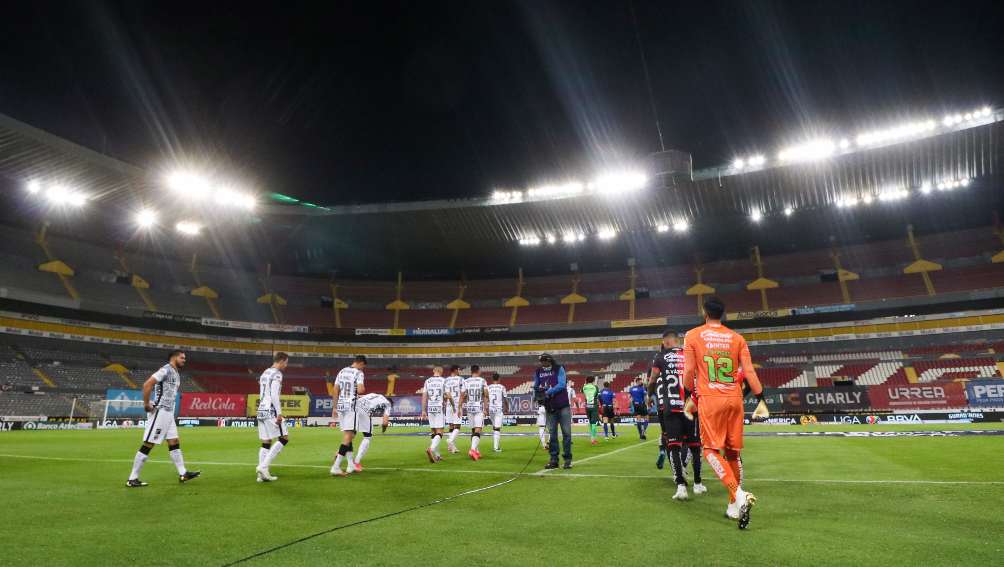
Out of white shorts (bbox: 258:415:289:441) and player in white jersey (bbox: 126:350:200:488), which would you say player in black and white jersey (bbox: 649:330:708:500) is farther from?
player in white jersey (bbox: 126:350:200:488)

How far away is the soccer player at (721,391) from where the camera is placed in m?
5.33

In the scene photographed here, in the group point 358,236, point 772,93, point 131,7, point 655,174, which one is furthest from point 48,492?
point 358,236

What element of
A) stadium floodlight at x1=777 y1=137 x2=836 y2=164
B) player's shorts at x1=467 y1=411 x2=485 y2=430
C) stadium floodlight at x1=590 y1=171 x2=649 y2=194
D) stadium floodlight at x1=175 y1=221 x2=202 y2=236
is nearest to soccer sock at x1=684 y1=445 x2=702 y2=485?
player's shorts at x1=467 y1=411 x2=485 y2=430

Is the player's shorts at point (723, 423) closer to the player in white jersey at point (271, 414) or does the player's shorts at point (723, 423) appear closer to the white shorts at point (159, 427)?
the player in white jersey at point (271, 414)

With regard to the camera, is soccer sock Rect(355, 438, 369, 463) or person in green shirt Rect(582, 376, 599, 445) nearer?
soccer sock Rect(355, 438, 369, 463)

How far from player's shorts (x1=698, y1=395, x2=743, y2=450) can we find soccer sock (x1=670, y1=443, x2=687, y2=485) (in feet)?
3.31

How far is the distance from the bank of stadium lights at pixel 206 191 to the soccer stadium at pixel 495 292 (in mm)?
302

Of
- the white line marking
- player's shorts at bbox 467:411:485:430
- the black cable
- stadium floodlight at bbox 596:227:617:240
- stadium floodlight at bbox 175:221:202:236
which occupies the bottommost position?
the white line marking

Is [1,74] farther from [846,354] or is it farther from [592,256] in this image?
[846,354]

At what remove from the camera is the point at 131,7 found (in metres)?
17.5

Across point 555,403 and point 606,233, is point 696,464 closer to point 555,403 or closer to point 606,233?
point 555,403

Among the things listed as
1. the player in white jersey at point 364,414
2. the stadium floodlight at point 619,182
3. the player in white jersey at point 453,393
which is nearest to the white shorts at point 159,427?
the player in white jersey at point 364,414

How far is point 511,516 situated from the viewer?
18.1 ft

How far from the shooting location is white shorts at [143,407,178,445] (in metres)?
8.62
